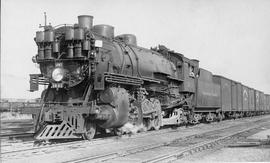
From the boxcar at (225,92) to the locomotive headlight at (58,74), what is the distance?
53.6 ft

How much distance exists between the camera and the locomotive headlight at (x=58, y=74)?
12.2 m

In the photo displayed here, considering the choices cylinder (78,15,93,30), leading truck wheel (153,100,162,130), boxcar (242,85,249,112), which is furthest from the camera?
boxcar (242,85,249,112)

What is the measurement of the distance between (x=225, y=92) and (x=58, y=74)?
17974 millimetres

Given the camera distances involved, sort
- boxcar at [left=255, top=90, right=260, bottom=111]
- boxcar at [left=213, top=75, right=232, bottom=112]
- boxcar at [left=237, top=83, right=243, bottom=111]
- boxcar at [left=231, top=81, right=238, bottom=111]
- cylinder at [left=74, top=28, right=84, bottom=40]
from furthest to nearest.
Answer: boxcar at [left=255, top=90, right=260, bottom=111], boxcar at [left=237, top=83, right=243, bottom=111], boxcar at [left=231, top=81, right=238, bottom=111], boxcar at [left=213, top=75, right=232, bottom=112], cylinder at [left=74, top=28, right=84, bottom=40]

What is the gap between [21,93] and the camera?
78.2 m

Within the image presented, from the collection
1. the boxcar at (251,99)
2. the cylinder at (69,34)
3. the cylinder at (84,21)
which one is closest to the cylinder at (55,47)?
the cylinder at (69,34)

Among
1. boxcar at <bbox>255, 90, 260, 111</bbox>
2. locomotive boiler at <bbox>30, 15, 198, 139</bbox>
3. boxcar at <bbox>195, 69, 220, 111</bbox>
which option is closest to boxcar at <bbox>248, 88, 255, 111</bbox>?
boxcar at <bbox>255, 90, 260, 111</bbox>

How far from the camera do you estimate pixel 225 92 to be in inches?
1080

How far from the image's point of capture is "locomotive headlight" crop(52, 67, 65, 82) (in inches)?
481

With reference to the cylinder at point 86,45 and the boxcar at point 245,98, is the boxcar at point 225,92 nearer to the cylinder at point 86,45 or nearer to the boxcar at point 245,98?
the boxcar at point 245,98

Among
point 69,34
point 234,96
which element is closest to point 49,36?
point 69,34

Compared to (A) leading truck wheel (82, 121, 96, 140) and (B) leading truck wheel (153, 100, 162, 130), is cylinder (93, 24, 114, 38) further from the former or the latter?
(B) leading truck wheel (153, 100, 162, 130)

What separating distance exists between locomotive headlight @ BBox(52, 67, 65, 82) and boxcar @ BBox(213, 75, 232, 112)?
16.3m

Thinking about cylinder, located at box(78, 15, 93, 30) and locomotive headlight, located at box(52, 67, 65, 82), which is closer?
locomotive headlight, located at box(52, 67, 65, 82)
